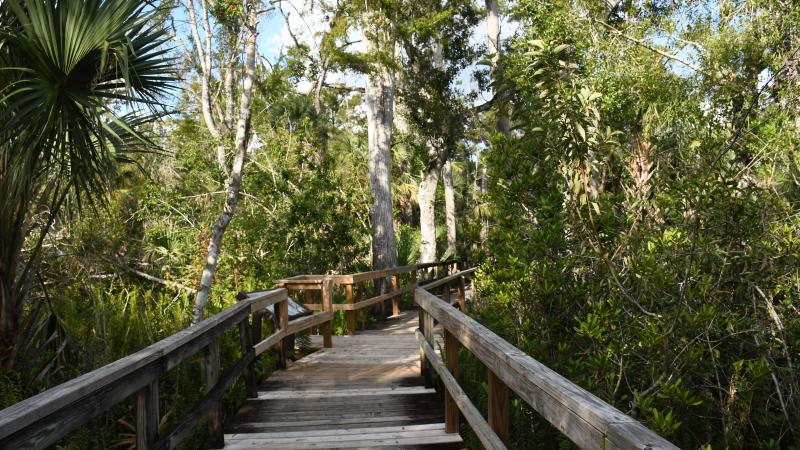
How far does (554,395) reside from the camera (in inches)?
90.2

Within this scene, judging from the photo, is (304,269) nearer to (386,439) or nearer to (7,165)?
(7,165)

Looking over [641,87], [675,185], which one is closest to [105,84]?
[675,185]

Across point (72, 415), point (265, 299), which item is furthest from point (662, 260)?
point (72, 415)

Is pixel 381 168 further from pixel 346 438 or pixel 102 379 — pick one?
pixel 102 379

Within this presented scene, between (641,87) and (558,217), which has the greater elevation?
(641,87)

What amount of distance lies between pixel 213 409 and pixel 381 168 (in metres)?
10.8

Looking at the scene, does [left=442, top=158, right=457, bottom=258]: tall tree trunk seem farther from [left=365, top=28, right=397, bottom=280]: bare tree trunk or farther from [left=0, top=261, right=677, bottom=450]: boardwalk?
[left=0, top=261, right=677, bottom=450]: boardwalk

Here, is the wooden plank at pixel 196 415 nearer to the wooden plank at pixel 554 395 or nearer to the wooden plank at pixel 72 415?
the wooden plank at pixel 72 415

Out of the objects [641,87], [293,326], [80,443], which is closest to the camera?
[80,443]

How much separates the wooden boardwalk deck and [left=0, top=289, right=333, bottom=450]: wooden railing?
399 mm

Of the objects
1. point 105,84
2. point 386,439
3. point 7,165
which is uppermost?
point 105,84

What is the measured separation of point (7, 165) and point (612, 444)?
5633 mm

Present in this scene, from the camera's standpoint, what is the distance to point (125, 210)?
13406 millimetres

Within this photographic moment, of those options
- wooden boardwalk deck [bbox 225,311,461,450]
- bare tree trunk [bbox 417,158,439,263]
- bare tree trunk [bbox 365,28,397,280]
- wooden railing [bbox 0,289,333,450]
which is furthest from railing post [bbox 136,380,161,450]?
bare tree trunk [bbox 417,158,439,263]
